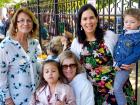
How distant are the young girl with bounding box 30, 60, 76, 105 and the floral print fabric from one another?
0.54 feet

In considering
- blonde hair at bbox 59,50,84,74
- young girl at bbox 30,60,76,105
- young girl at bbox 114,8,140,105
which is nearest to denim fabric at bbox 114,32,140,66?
young girl at bbox 114,8,140,105

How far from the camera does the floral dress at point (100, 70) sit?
12.4 feet

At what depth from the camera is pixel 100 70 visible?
379 centimetres

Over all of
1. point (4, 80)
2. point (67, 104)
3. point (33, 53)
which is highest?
point (33, 53)

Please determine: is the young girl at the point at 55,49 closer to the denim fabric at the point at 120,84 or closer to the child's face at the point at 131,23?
the denim fabric at the point at 120,84

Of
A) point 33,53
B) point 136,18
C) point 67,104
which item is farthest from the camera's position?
point 33,53

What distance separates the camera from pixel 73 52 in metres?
3.89

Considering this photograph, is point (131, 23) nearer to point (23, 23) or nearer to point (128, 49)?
point (128, 49)

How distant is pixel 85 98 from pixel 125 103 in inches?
16.8

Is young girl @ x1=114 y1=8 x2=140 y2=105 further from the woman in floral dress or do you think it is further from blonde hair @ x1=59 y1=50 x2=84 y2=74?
blonde hair @ x1=59 y1=50 x2=84 y2=74

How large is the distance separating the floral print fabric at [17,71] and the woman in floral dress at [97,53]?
1.74ft

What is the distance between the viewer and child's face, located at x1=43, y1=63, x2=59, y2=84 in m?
3.81

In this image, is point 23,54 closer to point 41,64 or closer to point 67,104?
point 41,64

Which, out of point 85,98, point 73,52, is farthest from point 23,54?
point 85,98
